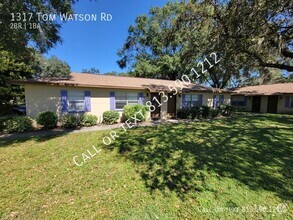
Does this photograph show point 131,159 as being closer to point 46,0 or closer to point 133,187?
point 133,187

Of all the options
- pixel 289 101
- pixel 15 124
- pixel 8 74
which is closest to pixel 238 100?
pixel 289 101

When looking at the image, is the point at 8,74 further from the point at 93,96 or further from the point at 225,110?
the point at 225,110

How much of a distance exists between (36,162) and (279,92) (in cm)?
2480

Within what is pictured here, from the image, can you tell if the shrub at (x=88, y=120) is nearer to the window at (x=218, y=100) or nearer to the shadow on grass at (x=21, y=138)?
the shadow on grass at (x=21, y=138)

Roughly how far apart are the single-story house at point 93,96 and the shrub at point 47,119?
2.70 feet

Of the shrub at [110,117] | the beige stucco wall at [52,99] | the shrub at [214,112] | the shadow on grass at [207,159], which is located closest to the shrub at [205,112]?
the shrub at [214,112]

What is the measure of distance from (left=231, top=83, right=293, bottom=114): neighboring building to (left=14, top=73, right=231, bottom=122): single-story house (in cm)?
1154

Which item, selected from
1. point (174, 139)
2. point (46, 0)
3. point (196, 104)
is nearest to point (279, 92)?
point (196, 104)

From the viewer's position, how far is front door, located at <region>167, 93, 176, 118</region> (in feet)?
46.0

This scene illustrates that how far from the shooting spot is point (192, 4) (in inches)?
336

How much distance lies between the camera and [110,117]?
1060 cm

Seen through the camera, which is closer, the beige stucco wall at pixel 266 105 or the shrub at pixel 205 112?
the shrub at pixel 205 112

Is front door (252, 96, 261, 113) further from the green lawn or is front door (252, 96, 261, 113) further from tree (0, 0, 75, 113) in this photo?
tree (0, 0, 75, 113)

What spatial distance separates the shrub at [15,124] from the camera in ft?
25.7
